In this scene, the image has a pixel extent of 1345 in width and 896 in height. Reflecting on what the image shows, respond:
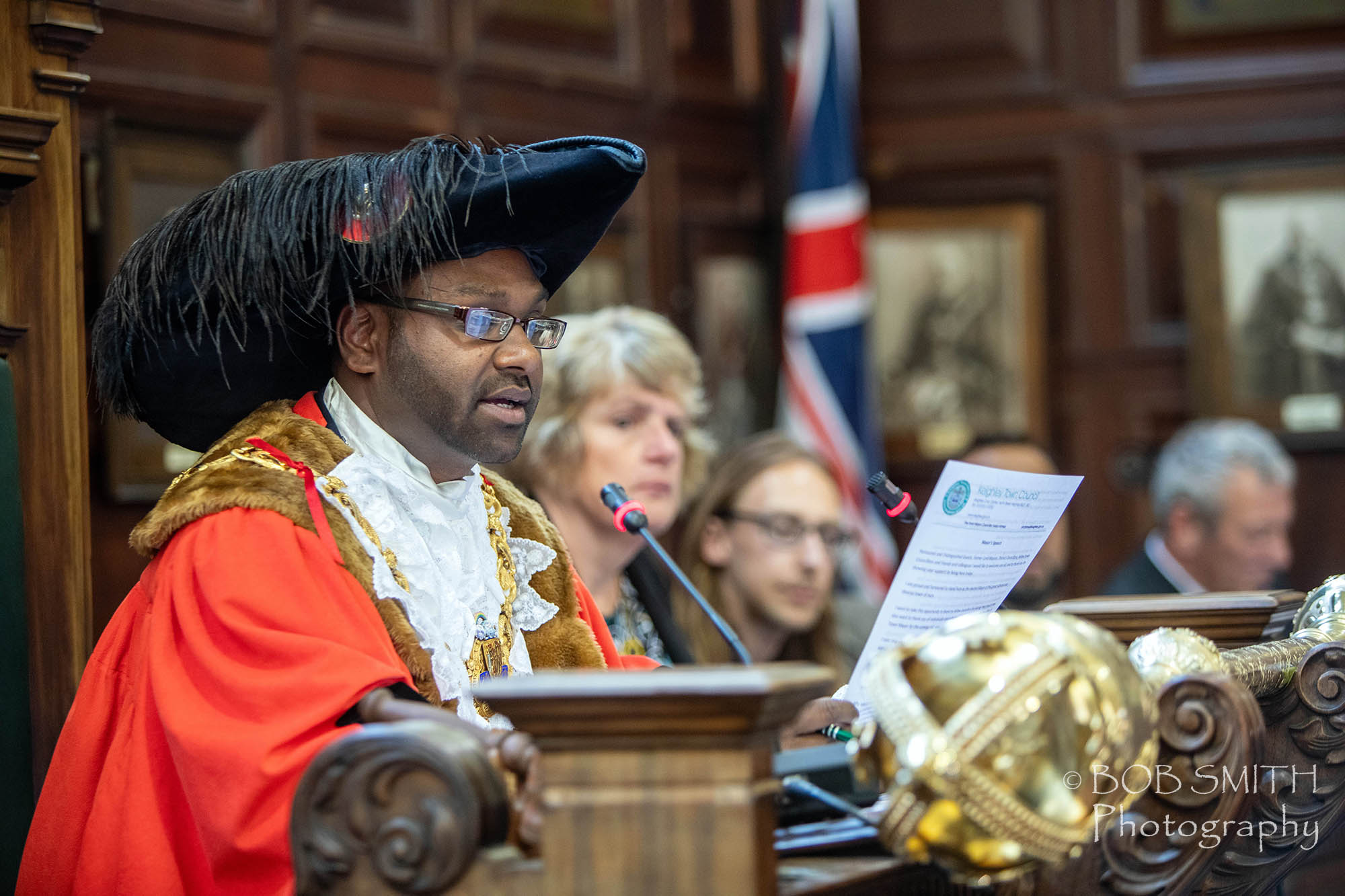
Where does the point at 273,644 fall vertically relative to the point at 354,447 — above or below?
below

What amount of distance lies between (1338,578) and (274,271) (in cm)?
153

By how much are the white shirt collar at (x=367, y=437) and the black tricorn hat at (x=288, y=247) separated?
0.09 m

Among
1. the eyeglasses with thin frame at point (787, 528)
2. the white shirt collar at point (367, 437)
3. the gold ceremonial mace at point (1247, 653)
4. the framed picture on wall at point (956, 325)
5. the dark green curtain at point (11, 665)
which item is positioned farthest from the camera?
the framed picture on wall at point (956, 325)

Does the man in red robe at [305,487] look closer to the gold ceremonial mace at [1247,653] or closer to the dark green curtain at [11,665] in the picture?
the dark green curtain at [11,665]

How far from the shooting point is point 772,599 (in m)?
3.66

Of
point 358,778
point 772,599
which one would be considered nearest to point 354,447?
point 358,778

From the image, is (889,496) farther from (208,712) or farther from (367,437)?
(208,712)

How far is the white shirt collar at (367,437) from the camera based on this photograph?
2023 millimetres

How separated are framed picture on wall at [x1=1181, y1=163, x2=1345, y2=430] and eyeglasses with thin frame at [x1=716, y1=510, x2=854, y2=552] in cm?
176

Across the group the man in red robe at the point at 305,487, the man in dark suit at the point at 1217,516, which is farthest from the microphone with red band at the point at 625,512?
the man in dark suit at the point at 1217,516

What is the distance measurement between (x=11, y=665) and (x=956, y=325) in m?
3.74

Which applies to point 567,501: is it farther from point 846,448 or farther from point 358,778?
point 358,778

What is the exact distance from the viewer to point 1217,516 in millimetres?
4508

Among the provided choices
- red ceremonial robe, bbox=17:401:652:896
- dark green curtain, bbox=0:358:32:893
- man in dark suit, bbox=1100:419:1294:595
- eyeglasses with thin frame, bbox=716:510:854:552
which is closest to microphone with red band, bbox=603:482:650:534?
red ceremonial robe, bbox=17:401:652:896
